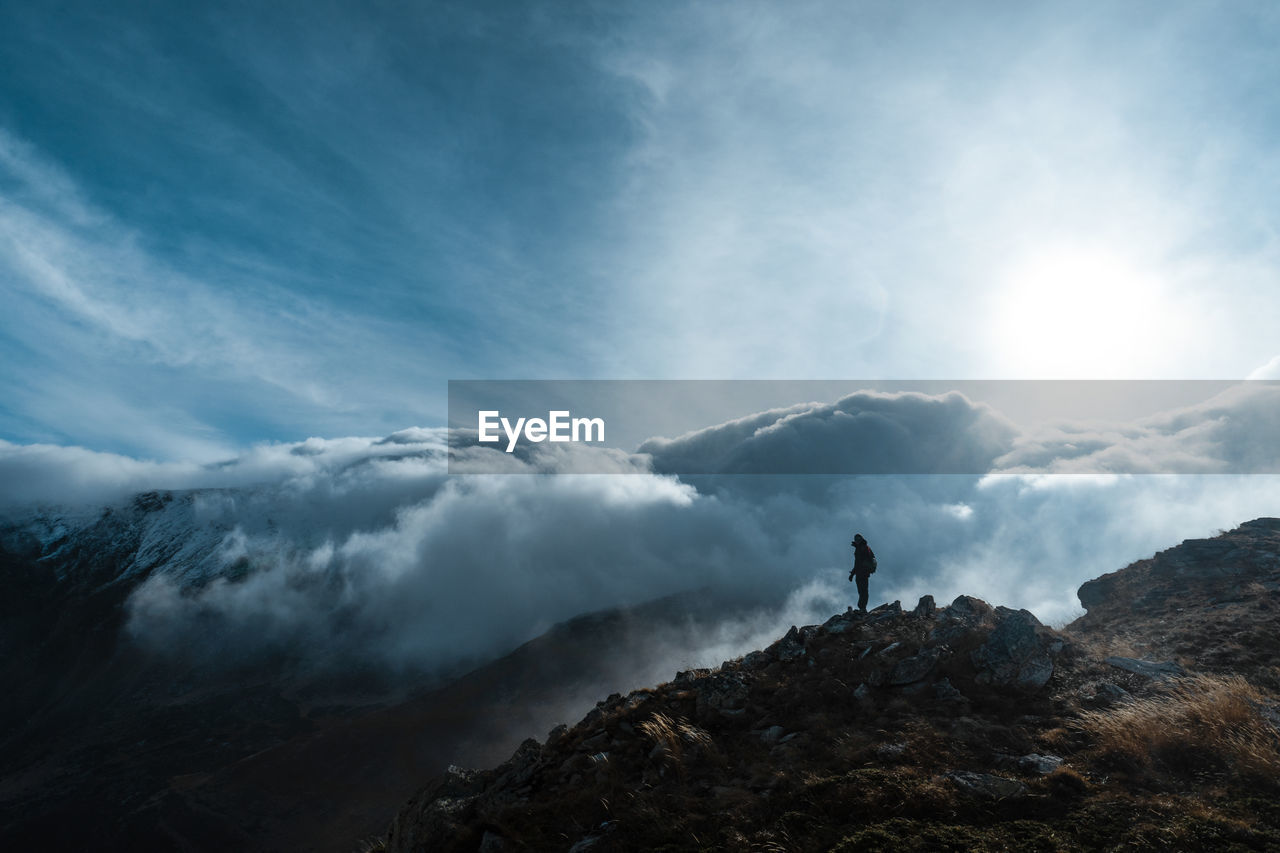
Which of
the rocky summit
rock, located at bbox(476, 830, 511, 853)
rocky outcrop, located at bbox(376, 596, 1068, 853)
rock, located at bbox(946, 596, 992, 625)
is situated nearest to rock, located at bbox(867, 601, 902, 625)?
the rocky summit

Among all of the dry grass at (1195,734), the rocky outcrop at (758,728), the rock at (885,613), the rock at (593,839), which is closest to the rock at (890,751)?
the rocky outcrop at (758,728)

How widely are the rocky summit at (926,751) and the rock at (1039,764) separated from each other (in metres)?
0.03

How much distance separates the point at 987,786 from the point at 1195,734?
378 centimetres

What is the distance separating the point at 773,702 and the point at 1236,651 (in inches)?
469

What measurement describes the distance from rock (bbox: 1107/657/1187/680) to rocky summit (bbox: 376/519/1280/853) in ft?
0.21

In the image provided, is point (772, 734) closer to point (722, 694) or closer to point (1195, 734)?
point (722, 694)

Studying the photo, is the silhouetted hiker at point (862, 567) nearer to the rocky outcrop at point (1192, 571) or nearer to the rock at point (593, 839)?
the rocky outcrop at point (1192, 571)

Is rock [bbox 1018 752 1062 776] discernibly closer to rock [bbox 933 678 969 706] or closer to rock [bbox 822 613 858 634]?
rock [bbox 933 678 969 706]

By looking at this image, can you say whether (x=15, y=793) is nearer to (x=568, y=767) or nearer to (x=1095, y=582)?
(x=568, y=767)

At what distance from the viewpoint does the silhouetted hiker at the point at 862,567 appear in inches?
851

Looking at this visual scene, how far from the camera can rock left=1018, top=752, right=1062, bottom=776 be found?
8727 mm

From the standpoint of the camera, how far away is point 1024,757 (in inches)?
364

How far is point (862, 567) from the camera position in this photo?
22.0m

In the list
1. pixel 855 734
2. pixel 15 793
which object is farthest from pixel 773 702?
pixel 15 793
